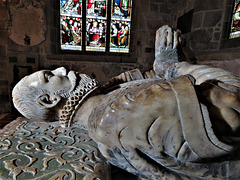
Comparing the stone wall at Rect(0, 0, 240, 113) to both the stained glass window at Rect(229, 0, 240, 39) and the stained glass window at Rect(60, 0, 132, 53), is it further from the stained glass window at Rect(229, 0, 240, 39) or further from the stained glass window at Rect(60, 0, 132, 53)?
the stained glass window at Rect(60, 0, 132, 53)

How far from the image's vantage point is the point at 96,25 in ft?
14.9

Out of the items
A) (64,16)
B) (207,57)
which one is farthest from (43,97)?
(64,16)

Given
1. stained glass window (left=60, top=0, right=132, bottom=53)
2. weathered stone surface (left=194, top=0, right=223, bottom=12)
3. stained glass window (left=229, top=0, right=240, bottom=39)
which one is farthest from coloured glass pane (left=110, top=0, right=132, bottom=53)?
stained glass window (left=229, top=0, right=240, bottom=39)

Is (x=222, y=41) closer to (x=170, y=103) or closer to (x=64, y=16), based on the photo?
(x=170, y=103)

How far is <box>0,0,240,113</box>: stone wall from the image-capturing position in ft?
10.5

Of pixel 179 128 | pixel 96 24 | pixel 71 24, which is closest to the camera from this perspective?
pixel 179 128

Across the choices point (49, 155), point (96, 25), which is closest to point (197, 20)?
point (96, 25)

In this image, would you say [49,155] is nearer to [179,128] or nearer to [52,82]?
[52,82]

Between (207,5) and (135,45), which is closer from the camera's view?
(207,5)

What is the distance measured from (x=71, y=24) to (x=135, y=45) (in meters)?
1.91

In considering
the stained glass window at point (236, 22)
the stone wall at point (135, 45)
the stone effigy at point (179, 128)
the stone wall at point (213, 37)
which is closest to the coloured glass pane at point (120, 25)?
the stone wall at point (135, 45)

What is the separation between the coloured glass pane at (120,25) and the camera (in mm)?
4555

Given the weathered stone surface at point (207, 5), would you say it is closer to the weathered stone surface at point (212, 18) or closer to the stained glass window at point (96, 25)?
the weathered stone surface at point (212, 18)

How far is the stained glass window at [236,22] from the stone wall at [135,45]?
3.9 inches
